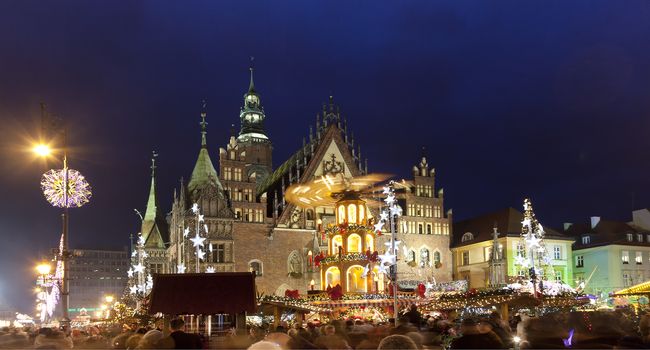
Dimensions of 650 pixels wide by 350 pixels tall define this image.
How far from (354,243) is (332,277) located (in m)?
2.72

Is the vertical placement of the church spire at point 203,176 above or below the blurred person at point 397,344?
above

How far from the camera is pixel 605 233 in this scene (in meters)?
68.6

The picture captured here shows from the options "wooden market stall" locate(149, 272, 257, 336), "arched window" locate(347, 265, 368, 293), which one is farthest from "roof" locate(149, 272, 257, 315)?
"arched window" locate(347, 265, 368, 293)

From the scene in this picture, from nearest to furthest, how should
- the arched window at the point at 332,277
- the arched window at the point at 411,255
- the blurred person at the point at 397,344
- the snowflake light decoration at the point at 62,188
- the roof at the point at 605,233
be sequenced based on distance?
1. the blurred person at the point at 397,344
2. the snowflake light decoration at the point at 62,188
3. the arched window at the point at 332,277
4. the arched window at the point at 411,255
5. the roof at the point at 605,233

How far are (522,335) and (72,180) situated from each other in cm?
2379

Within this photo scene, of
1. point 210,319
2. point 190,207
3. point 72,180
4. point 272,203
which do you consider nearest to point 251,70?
point 272,203

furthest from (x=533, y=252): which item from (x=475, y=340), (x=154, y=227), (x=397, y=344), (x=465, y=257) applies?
(x=154, y=227)

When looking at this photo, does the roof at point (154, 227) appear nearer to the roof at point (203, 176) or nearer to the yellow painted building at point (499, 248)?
the roof at point (203, 176)

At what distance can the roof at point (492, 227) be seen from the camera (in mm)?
64688

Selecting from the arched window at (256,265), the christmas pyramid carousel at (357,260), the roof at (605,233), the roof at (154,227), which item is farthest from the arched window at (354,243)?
the roof at (154,227)

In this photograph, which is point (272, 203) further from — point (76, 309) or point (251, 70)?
point (76, 309)

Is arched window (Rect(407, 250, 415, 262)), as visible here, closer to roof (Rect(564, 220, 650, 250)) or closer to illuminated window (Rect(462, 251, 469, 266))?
illuminated window (Rect(462, 251, 469, 266))

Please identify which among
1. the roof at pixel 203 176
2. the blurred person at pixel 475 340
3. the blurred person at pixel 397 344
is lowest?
the blurred person at pixel 475 340

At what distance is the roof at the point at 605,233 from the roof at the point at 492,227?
295cm
